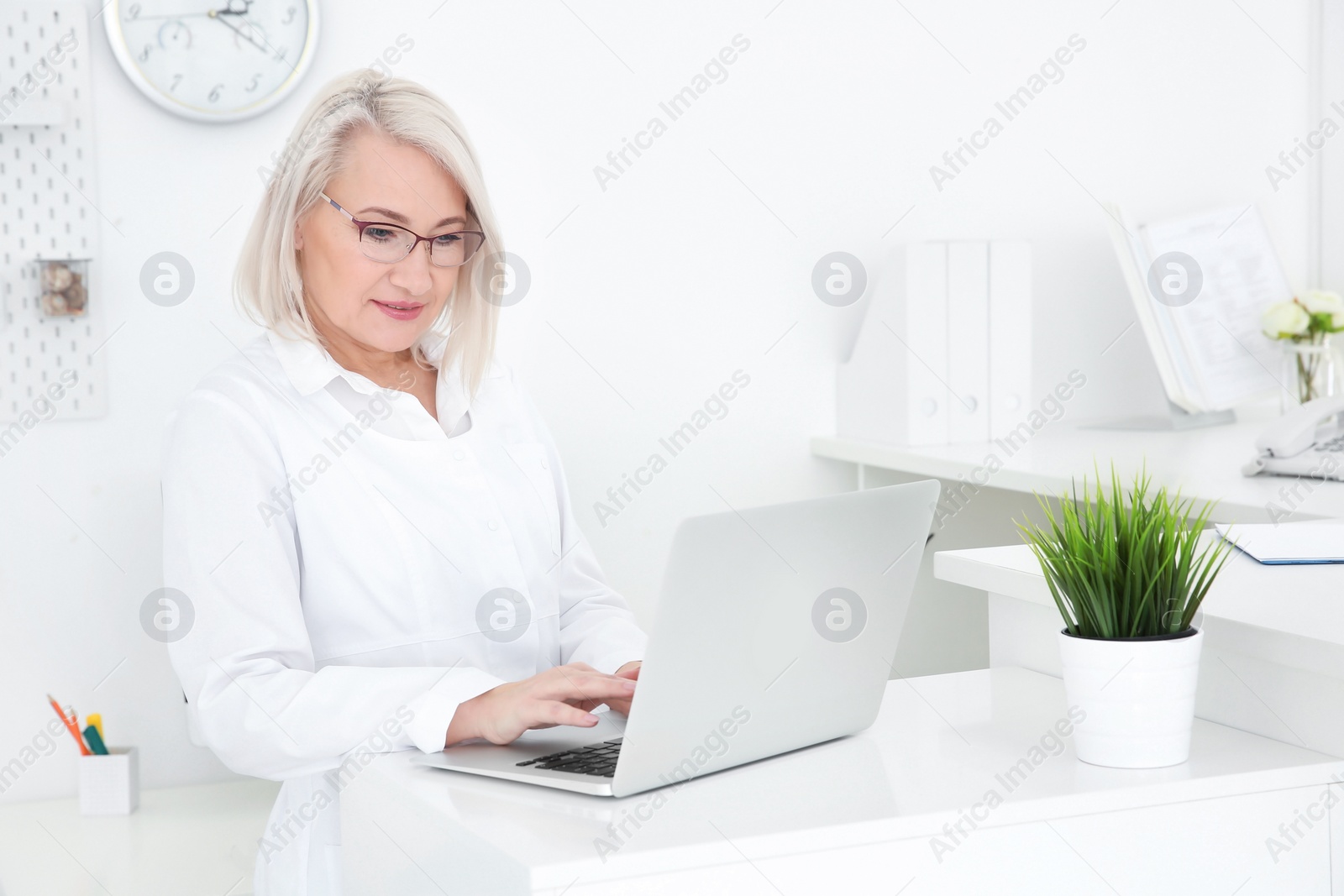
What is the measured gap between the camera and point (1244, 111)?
9.41 ft

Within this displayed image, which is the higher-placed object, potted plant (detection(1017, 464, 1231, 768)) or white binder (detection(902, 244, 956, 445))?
white binder (detection(902, 244, 956, 445))

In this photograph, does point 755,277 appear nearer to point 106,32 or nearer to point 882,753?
point 106,32

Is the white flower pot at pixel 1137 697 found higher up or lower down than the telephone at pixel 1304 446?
lower down

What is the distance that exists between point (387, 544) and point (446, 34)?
125 centimetres

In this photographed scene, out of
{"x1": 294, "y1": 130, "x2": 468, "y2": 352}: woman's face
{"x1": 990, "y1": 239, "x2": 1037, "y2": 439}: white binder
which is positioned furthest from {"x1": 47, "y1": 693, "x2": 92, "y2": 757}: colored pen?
{"x1": 990, "y1": 239, "x2": 1037, "y2": 439}: white binder

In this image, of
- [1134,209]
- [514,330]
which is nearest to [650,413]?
[514,330]

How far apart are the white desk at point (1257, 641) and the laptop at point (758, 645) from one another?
0.77ft

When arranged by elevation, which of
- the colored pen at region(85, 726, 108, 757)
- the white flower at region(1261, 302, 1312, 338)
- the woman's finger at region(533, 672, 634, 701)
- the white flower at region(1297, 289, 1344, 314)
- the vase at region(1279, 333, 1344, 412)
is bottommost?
the colored pen at region(85, 726, 108, 757)

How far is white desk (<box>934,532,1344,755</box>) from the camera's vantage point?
0.88 metres

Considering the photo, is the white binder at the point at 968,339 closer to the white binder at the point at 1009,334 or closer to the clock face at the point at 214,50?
the white binder at the point at 1009,334

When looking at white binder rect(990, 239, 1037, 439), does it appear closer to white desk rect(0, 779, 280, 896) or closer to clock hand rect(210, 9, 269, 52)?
clock hand rect(210, 9, 269, 52)

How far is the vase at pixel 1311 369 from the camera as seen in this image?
98.6 inches

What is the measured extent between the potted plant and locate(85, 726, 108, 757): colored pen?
1.72m

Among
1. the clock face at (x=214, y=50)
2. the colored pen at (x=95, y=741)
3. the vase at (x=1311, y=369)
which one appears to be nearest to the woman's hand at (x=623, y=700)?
the colored pen at (x=95, y=741)
